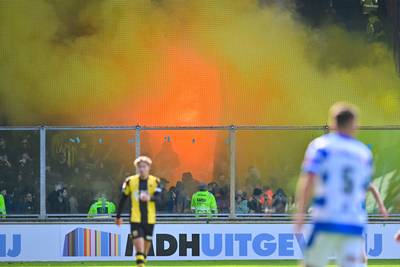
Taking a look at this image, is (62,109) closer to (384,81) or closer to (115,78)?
(115,78)

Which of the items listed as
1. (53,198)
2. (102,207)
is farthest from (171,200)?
(53,198)

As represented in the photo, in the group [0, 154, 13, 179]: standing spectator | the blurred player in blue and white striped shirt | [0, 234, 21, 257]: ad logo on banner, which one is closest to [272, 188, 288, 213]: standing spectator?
[0, 234, 21, 257]: ad logo on banner

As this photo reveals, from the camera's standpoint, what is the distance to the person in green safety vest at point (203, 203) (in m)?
22.5

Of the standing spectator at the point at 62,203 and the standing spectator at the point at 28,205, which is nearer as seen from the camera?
the standing spectator at the point at 62,203

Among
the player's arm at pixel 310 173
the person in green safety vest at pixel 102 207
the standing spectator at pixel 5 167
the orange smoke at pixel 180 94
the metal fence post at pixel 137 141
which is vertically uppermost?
the orange smoke at pixel 180 94

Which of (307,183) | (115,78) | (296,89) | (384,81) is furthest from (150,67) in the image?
(307,183)

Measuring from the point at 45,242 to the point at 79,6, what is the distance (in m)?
11.5

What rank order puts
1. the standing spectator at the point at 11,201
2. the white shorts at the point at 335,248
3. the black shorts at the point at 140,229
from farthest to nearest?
the standing spectator at the point at 11,201 → the black shorts at the point at 140,229 → the white shorts at the point at 335,248

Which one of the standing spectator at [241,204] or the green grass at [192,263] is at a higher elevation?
the standing spectator at [241,204]

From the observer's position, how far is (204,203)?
2281 cm

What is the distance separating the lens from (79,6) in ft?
102

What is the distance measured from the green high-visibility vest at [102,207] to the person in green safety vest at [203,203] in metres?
1.86

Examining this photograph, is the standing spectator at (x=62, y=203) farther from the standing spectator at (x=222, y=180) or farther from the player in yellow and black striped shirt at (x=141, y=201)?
the player in yellow and black striped shirt at (x=141, y=201)

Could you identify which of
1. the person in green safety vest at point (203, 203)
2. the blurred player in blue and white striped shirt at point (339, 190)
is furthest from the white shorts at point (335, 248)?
the person in green safety vest at point (203, 203)
